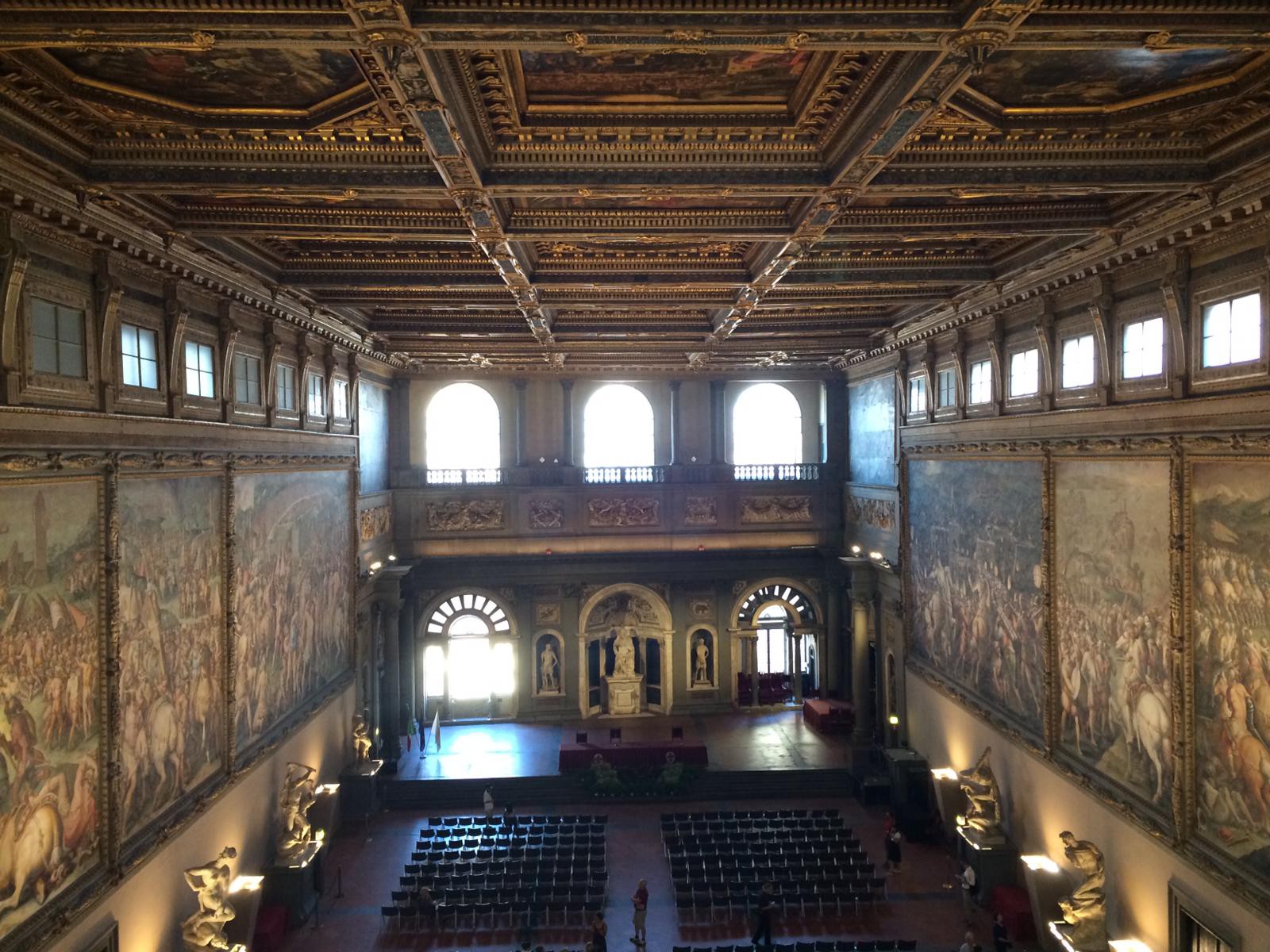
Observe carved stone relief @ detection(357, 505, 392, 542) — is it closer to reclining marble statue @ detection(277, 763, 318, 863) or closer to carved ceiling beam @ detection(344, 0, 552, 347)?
reclining marble statue @ detection(277, 763, 318, 863)

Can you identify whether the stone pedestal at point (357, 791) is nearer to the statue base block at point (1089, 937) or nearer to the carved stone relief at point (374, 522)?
the carved stone relief at point (374, 522)

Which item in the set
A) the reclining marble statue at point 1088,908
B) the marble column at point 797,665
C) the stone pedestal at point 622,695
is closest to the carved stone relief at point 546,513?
the stone pedestal at point 622,695

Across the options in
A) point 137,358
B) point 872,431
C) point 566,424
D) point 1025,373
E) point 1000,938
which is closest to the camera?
point 137,358

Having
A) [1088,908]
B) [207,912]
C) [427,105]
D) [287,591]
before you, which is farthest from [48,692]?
[1088,908]

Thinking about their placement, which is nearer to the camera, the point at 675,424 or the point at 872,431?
the point at 872,431

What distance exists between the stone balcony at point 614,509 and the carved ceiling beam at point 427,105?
44.8 ft

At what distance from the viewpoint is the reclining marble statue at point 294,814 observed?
48.3 ft

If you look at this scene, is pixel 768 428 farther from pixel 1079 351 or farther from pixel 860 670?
pixel 1079 351

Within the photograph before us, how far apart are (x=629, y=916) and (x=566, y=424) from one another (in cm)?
1398

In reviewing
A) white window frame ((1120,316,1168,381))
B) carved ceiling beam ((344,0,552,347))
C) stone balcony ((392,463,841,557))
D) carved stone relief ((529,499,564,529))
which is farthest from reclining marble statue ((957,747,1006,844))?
carved stone relief ((529,499,564,529))

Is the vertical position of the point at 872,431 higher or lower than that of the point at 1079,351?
lower

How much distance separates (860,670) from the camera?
2281cm

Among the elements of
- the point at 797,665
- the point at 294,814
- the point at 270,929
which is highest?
the point at 294,814

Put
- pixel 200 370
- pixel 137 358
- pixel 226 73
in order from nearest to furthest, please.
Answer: pixel 226 73 < pixel 137 358 < pixel 200 370
